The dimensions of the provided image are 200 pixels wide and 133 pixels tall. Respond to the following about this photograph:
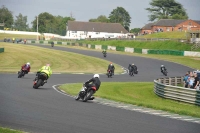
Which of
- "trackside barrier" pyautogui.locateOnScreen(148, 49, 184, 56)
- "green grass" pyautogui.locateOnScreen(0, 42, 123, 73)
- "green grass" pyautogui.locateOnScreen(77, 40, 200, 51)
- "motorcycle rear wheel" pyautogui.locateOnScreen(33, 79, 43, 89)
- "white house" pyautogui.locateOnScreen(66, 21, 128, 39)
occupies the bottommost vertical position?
"green grass" pyautogui.locateOnScreen(0, 42, 123, 73)

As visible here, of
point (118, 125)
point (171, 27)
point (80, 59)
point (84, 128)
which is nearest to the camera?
point (84, 128)

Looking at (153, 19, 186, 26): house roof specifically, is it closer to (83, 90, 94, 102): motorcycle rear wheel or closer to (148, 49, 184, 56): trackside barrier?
(148, 49, 184, 56): trackside barrier

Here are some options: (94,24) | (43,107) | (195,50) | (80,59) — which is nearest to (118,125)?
(43,107)

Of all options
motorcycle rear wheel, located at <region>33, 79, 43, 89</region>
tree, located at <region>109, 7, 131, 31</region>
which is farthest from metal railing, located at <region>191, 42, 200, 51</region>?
motorcycle rear wheel, located at <region>33, 79, 43, 89</region>

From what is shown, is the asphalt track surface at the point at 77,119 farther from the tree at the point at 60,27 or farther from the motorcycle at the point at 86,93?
the tree at the point at 60,27

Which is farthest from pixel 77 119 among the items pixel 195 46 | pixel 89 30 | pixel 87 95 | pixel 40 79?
pixel 89 30

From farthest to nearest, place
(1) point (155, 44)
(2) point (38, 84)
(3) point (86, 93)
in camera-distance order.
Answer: (1) point (155, 44) → (2) point (38, 84) → (3) point (86, 93)

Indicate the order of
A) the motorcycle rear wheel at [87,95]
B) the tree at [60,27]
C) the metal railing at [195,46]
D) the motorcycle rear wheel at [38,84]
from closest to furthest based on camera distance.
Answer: the motorcycle rear wheel at [87,95] < the motorcycle rear wheel at [38,84] < the metal railing at [195,46] < the tree at [60,27]

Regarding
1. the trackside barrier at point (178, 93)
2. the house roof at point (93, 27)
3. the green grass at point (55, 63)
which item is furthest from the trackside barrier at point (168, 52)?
the house roof at point (93, 27)

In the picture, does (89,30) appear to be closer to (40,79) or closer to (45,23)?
(45,23)

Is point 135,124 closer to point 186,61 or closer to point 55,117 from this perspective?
point 55,117

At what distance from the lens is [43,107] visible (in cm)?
1538

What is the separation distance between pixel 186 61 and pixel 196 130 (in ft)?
169

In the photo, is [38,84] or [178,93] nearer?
[38,84]
